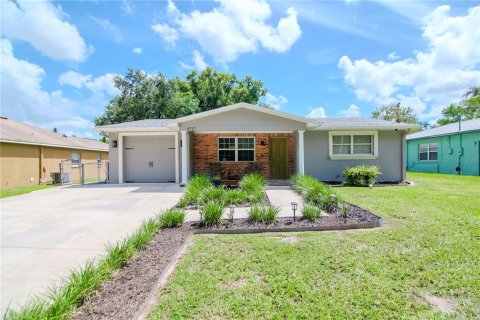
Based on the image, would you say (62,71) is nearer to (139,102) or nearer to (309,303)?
(139,102)

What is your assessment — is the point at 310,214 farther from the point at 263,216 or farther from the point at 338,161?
the point at 338,161

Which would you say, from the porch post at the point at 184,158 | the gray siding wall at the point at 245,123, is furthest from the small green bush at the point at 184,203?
the gray siding wall at the point at 245,123

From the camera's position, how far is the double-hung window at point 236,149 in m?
13.8

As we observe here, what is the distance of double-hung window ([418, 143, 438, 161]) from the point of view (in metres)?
20.8

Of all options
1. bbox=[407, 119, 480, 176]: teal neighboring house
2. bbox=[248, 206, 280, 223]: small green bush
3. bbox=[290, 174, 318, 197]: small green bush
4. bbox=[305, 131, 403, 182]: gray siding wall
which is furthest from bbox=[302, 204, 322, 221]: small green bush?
bbox=[407, 119, 480, 176]: teal neighboring house

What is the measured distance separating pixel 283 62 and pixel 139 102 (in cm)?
1446

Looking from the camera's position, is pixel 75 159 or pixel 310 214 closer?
pixel 310 214

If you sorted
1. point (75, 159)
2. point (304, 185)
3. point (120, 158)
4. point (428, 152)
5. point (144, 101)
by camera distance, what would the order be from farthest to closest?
1. point (144, 101)
2. point (428, 152)
3. point (75, 159)
4. point (120, 158)
5. point (304, 185)

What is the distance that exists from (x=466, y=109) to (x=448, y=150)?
27684 millimetres

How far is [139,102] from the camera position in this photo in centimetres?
2511

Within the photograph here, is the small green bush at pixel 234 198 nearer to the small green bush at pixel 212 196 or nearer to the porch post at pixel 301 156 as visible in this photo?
the small green bush at pixel 212 196

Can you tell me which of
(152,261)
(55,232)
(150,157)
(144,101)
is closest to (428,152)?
(150,157)

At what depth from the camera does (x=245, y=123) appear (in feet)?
38.3

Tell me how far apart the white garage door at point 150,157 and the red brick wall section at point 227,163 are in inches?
53.8
